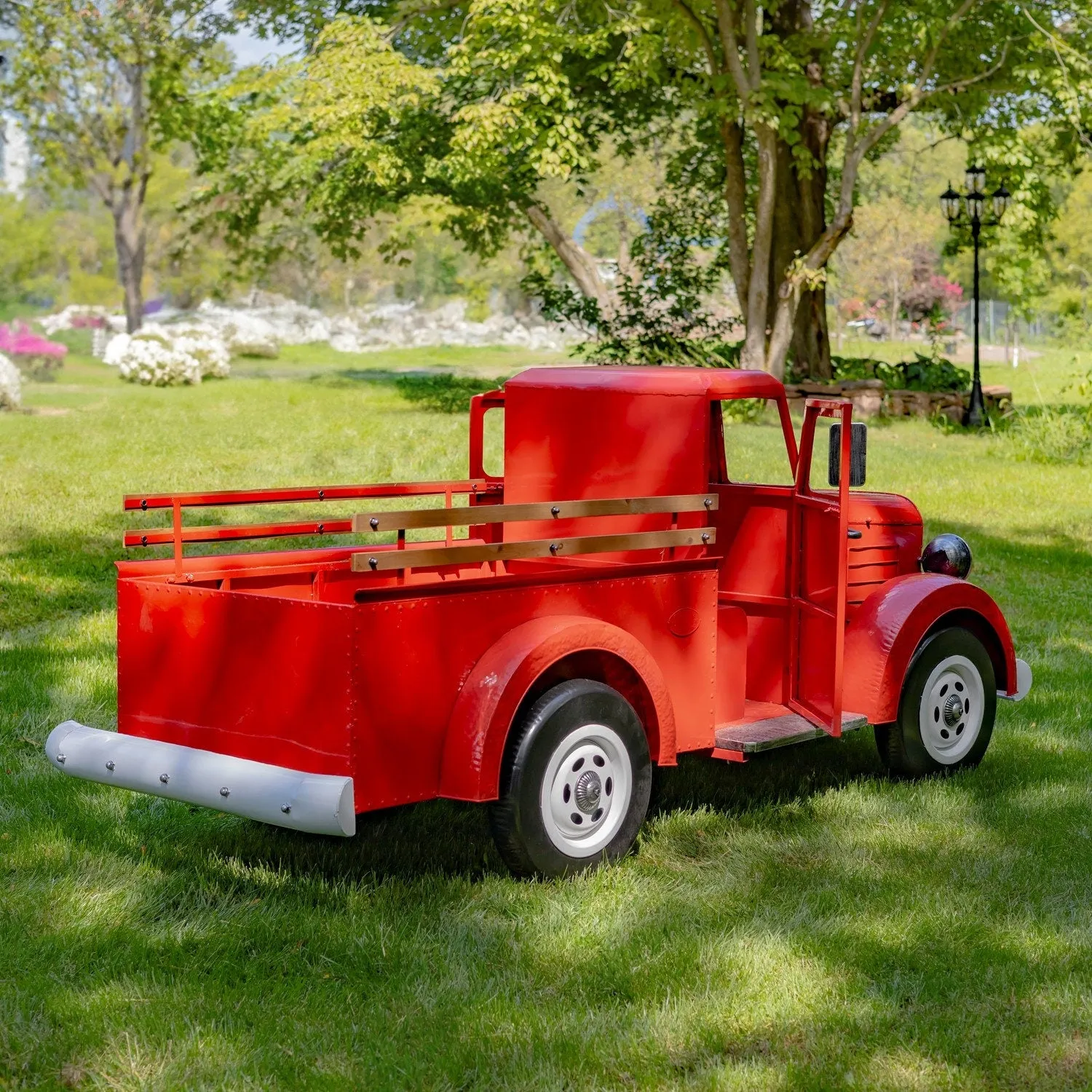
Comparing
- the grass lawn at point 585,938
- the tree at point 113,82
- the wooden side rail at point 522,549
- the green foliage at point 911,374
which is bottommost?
the grass lawn at point 585,938

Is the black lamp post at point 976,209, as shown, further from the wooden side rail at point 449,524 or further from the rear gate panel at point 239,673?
the rear gate panel at point 239,673

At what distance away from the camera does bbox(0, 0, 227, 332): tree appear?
28500mm

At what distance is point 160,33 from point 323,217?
515 cm

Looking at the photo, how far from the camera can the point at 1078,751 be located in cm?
702

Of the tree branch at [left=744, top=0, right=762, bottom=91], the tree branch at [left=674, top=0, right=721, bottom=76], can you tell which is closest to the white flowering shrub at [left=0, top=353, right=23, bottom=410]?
the tree branch at [left=674, top=0, right=721, bottom=76]

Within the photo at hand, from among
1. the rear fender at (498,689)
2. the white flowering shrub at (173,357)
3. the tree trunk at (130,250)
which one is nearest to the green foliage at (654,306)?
the white flowering shrub at (173,357)

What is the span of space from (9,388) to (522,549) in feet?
63.9

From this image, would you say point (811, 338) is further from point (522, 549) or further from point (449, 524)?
point (449, 524)

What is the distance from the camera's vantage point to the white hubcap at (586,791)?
5.04 metres

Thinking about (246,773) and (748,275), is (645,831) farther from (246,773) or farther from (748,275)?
(748,275)

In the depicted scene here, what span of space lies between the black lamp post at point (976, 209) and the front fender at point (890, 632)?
60.4 ft

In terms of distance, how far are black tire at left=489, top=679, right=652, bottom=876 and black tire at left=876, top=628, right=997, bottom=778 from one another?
1.45 metres

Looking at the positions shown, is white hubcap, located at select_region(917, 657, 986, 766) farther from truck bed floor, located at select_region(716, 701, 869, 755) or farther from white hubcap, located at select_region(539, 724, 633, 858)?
white hubcap, located at select_region(539, 724, 633, 858)

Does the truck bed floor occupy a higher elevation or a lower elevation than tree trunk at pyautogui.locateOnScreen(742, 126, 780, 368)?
lower
